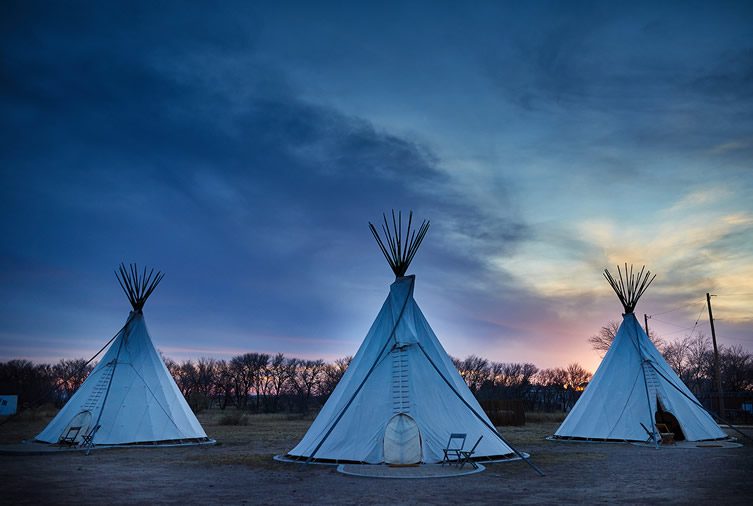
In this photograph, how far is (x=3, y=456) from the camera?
13992 millimetres

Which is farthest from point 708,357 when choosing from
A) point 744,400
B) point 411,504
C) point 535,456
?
point 411,504

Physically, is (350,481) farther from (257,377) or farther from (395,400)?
(257,377)

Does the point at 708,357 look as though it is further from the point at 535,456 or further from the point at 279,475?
the point at 279,475

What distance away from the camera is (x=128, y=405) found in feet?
57.5

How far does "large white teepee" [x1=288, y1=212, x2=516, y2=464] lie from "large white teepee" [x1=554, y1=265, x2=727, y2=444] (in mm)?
6935

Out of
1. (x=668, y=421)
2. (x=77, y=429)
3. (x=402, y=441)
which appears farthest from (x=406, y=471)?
(x=668, y=421)

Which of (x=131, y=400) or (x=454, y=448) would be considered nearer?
(x=454, y=448)

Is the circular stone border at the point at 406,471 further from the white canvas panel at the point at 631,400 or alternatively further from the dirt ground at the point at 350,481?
the white canvas panel at the point at 631,400

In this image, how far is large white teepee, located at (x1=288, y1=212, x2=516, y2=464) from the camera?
12367mm

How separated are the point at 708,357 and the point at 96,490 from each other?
209 ft

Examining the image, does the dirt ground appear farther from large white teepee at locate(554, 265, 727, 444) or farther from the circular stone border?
large white teepee at locate(554, 265, 727, 444)

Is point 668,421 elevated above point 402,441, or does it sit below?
above

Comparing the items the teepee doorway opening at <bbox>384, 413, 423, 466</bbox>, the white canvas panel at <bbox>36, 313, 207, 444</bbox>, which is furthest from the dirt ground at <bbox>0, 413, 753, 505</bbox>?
the white canvas panel at <bbox>36, 313, 207, 444</bbox>

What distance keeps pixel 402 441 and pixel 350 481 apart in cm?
243
